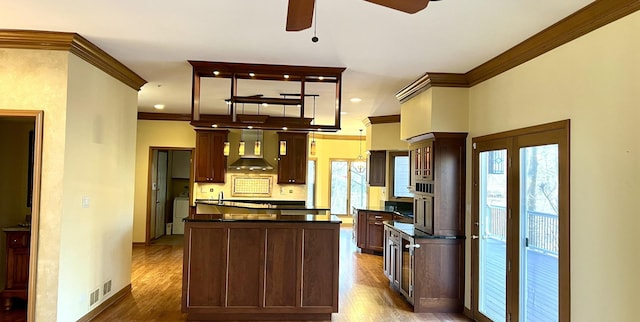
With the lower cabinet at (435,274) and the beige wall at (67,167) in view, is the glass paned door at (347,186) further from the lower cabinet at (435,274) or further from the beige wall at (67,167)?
the beige wall at (67,167)

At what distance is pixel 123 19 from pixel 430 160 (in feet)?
11.3

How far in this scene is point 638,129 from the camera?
2453 millimetres

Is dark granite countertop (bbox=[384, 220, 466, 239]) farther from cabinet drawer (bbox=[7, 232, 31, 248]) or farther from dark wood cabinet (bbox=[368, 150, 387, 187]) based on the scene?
cabinet drawer (bbox=[7, 232, 31, 248])

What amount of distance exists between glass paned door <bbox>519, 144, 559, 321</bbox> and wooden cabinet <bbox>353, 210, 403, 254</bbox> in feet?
13.3

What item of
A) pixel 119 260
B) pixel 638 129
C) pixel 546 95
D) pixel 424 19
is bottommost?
pixel 119 260

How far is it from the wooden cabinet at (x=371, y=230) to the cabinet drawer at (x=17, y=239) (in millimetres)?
5239

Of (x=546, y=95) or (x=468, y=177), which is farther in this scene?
(x=468, y=177)

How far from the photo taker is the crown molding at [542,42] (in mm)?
2639

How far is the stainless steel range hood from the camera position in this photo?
27.8ft

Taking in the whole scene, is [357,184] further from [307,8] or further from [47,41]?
[307,8]

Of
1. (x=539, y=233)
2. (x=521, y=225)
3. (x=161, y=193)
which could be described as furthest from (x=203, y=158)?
(x=539, y=233)

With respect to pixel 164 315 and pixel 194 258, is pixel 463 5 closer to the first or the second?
pixel 194 258

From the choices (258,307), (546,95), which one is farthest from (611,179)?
(258,307)

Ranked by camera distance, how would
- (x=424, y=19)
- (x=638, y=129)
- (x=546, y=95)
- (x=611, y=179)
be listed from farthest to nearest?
(x=546, y=95) < (x=424, y=19) < (x=611, y=179) < (x=638, y=129)
